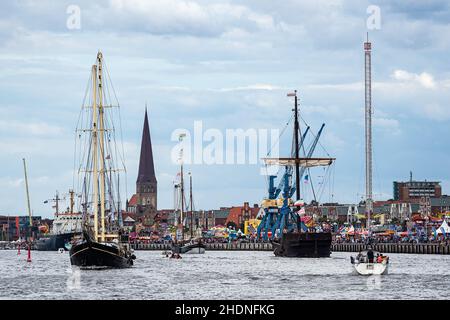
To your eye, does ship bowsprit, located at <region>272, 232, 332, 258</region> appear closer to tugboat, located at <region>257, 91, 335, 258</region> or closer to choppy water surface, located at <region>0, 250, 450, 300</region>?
tugboat, located at <region>257, 91, 335, 258</region>

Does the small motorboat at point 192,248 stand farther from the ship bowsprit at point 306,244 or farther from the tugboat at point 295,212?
the ship bowsprit at point 306,244

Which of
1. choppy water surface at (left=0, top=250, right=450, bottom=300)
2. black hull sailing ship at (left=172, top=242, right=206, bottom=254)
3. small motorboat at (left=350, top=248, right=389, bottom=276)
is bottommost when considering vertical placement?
black hull sailing ship at (left=172, top=242, right=206, bottom=254)

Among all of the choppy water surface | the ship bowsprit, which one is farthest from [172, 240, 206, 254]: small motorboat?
the choppy water surface

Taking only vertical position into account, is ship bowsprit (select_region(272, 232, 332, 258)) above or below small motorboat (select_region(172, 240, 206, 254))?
above

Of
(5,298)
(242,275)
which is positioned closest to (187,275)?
(242,275)

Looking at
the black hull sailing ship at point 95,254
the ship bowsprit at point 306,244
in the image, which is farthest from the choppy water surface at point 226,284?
the ship bowsprit at point 306,244

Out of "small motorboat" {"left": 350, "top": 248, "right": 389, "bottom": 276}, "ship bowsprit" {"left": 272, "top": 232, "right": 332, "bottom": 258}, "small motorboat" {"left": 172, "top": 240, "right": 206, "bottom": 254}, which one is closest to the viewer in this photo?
"small motorboat" {"left": 350, "top": 248, "right": 389, "bottom": 276}

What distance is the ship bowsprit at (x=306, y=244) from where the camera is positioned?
13475 cm

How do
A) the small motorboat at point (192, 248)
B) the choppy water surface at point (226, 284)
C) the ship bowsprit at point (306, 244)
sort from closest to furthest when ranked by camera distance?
the choppy water surface at point (226, 284), the ship bowsprit at point (306, 244), the small motorboat at point (192, 248)

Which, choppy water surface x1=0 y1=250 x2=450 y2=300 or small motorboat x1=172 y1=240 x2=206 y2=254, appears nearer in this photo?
choppy water surface x1=0 y1=250 x2=450 y2=300

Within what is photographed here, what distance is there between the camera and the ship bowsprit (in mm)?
134750

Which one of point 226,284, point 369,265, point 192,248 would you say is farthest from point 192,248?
point 226,284
